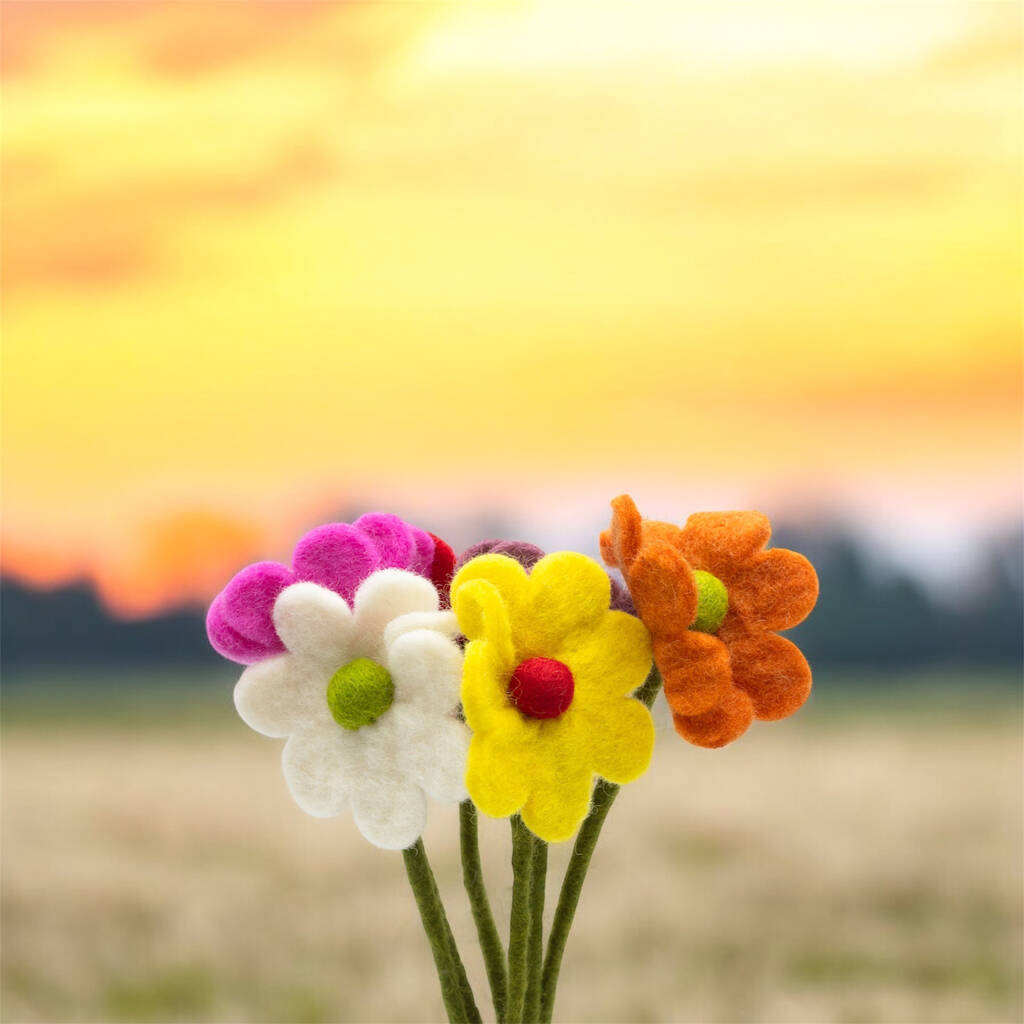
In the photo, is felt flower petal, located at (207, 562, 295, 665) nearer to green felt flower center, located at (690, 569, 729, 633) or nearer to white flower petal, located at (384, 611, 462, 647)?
white flower petal, located at (384, 611, 462, 647)

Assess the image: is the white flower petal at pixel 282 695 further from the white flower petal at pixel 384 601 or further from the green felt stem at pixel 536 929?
the green felt stem at pixel 536 929

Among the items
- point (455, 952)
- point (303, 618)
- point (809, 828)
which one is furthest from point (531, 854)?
point (809, 828)

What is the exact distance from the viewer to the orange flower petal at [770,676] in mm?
681

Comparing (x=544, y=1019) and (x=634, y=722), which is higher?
(x=634, y=722)

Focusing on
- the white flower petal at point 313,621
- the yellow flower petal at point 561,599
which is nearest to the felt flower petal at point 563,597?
the yellow flower petal at point 561,599

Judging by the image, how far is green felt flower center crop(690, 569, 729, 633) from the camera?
26.5 inches

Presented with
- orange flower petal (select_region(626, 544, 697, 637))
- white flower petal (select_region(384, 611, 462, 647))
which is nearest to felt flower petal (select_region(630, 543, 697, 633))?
orange flower petal (select_region(626, 544, 697, 637))

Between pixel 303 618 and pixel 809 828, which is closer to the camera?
pixel 303 618

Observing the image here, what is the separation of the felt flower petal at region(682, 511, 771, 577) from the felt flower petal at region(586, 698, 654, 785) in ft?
0.34

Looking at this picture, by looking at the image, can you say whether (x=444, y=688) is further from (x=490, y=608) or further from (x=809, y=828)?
(x=809, y=828)

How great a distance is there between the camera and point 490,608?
2.01ft

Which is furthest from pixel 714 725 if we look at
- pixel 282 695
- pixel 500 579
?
pixel 282 695

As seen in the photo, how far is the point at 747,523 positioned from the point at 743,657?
8 centimetres

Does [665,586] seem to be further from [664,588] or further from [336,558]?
[336,558]
